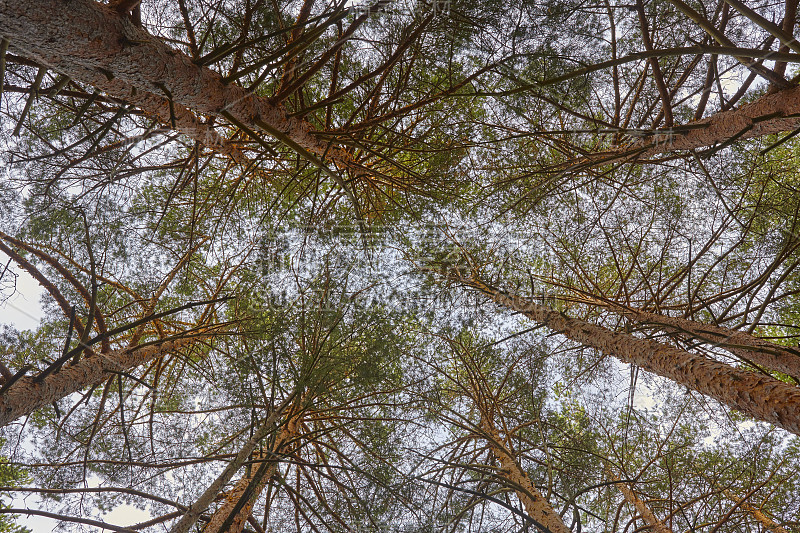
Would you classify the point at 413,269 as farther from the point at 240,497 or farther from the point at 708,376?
the point at 708,376

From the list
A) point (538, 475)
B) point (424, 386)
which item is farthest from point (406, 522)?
point (538, 475)

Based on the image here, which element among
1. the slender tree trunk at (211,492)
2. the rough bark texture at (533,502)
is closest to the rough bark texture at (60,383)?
the slender tree trunk at (211,492)

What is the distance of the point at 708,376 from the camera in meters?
2.40

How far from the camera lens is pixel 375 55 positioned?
3.84 metres

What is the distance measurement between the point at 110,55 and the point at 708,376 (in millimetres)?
3657

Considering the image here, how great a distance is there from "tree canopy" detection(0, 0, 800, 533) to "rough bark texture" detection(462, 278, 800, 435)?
0.02m

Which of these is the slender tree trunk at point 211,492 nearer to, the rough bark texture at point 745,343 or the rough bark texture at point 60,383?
the rough bark texture at point 60,383

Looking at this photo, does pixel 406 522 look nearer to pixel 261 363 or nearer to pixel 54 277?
pixel 261 363

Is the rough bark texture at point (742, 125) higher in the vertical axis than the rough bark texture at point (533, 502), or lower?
higher

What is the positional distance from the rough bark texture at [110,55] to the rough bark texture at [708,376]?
9.84ft

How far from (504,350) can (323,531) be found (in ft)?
9.72

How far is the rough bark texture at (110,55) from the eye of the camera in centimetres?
152

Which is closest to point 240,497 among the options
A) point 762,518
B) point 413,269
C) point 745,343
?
point 413,269

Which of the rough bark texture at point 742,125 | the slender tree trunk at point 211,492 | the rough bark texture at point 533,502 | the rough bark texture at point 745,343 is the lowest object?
the slender tree trunk at point 211,492
